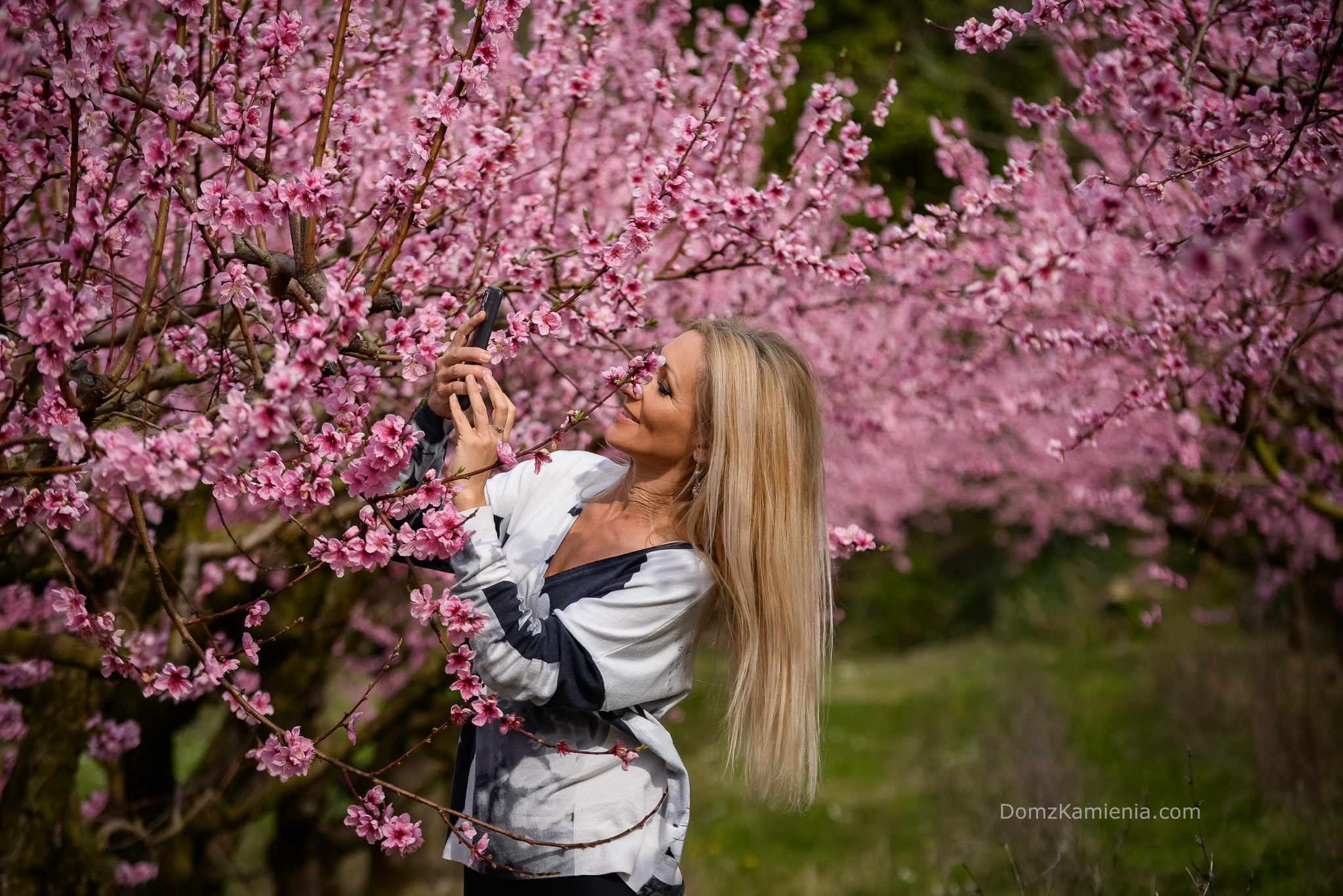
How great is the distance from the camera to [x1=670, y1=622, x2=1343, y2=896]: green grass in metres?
4.41

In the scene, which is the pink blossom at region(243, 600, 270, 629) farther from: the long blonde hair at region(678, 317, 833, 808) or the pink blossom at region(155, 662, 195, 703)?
the long blonde hair at region(678, 317, 833, 808)

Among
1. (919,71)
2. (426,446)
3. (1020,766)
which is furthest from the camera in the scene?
→ (919,71)

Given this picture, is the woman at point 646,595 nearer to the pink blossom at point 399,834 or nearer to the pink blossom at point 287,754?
the pink blossom at point 399,834

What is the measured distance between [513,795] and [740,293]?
2532 millimetres

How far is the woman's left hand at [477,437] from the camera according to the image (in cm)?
174

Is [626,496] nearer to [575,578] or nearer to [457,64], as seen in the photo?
[575,578]

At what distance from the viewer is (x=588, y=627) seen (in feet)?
6.23

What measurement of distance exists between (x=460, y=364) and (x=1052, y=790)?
474 cm

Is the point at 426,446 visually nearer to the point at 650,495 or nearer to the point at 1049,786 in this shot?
the point at 650,495

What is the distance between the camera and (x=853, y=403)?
4859mm

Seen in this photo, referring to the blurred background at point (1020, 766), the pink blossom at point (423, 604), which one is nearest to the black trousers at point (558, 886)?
the blurred background at point (1020, 766)

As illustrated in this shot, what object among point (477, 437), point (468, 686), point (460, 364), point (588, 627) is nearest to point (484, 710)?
point (468, 686)

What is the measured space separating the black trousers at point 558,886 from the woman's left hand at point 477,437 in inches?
31.3

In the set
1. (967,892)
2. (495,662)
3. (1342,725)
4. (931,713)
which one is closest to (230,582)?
(495,662)
